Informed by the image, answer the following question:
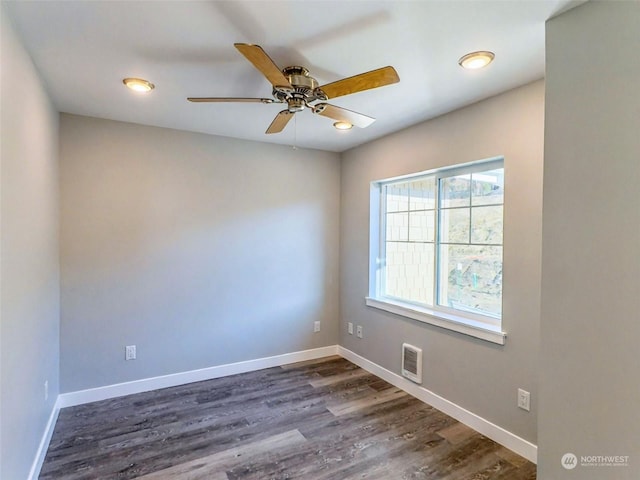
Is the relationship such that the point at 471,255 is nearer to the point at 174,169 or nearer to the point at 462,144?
the point at 462,144

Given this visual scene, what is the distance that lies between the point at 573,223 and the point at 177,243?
3090 mm

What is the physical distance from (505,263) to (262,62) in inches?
79.2

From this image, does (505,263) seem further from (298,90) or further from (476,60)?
(298,90)

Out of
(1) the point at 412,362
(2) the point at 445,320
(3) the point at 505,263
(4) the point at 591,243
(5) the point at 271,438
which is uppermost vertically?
(4) the point at 591,243

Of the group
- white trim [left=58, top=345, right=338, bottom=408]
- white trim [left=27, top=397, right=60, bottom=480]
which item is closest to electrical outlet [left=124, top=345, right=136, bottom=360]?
white trim [left=58, top=345, right=338, bottom=408]

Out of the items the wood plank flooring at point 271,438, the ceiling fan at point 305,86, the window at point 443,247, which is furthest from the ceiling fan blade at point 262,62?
the wood plank flooring at point 271,438

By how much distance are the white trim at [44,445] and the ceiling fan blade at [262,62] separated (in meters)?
2.52

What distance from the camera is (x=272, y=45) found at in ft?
6.04

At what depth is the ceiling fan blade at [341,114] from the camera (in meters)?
2.10

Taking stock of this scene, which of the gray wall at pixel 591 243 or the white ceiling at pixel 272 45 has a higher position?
the white ceiling at pixel 272 45

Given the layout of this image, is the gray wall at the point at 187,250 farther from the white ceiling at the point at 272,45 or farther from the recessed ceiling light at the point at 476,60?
the recessed ceiling light at the point at 476,60

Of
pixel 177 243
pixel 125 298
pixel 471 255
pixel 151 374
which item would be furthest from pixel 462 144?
pixel 151 374

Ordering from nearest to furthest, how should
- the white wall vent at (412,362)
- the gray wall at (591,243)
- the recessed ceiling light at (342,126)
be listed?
the gray wall at (591,243) → the recessed ceiling light at (342,126) → the white wall vent at (412,362)

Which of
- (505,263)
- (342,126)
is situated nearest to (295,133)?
(342,126)
